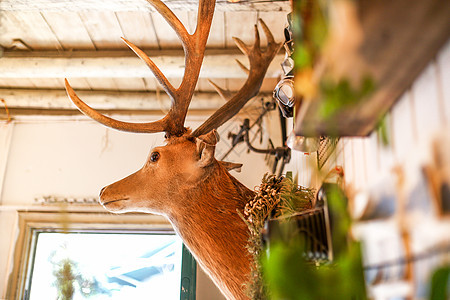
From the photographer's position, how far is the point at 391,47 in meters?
0.50

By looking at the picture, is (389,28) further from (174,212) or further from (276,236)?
(174,212)

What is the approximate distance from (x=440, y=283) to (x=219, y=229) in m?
1.18

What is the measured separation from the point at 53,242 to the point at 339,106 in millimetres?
3423

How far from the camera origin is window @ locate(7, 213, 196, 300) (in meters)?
3.26

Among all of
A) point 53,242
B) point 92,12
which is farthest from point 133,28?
point 53,242

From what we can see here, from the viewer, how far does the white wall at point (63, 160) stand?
3445mm

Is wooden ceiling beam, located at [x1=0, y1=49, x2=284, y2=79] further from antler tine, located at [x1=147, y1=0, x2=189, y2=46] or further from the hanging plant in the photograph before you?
the hanging plant

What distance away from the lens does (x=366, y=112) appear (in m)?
0.65

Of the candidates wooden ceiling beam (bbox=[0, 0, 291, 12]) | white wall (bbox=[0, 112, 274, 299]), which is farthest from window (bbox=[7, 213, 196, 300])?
wooden ceiling beam (bbox=[0, 0, 291, 12])

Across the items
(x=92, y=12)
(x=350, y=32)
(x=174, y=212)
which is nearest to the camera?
(x=350, y=32)

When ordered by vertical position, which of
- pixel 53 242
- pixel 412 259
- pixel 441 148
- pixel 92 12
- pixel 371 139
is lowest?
pixel 412 259

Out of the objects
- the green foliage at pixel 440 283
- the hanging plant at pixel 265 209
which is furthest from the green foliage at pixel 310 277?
the hanging plant at pixel 265 209

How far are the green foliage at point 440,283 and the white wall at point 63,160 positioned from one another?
298 cm

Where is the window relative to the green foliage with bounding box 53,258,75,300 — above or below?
above
